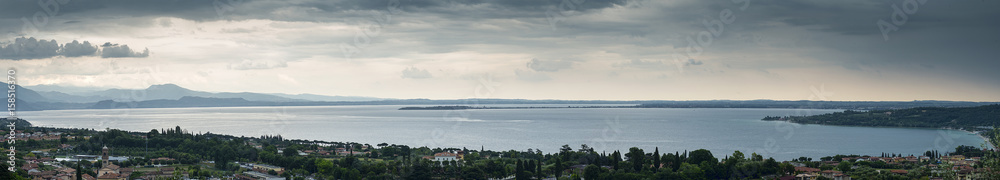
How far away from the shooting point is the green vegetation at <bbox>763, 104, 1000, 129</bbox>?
86250mm

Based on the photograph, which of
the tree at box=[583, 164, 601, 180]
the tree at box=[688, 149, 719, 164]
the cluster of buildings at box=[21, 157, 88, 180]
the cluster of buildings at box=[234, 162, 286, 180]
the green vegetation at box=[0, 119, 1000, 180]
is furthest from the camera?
the cluster of buildings at box=[234, 162, 286, 180]

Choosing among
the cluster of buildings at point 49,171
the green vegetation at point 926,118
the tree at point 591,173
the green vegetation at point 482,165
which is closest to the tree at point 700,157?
the green vegetation at point 482,165

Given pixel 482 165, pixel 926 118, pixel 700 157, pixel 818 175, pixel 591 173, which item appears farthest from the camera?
pixel 926 118

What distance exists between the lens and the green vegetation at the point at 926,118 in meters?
86.2

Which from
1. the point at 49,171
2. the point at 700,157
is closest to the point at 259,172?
the point at 49,171

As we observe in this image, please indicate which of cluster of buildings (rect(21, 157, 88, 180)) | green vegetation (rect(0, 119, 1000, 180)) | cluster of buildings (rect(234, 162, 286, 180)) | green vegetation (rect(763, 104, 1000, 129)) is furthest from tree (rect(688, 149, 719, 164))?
green vegetation (rect(763, 104, 1000, 129))

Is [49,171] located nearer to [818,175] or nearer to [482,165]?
[482,165]

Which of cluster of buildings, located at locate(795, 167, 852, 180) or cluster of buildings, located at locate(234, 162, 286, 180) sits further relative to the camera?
cluster of buildings, located at locate(234, 162, 286, 180)

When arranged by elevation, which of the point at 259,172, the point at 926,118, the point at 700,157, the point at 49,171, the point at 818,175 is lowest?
the point at 259,172

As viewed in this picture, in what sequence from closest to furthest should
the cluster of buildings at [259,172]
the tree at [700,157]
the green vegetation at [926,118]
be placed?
1. the tree at [700,157]
2. the cluster of buildings at [259,172]
3. the green vegetation at [926,118]

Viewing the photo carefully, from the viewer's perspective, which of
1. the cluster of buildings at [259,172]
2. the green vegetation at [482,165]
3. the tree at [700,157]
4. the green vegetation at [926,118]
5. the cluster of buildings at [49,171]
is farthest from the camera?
the green vegetation at [926,118]

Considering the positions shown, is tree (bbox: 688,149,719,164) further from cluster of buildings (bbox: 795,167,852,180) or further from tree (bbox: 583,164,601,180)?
tree (bbox: 583,164,601,180)

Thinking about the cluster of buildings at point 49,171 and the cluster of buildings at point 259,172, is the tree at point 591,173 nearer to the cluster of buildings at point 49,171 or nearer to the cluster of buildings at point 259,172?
the cluster of buildings at point 259,172

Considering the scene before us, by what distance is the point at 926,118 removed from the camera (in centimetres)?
9594
